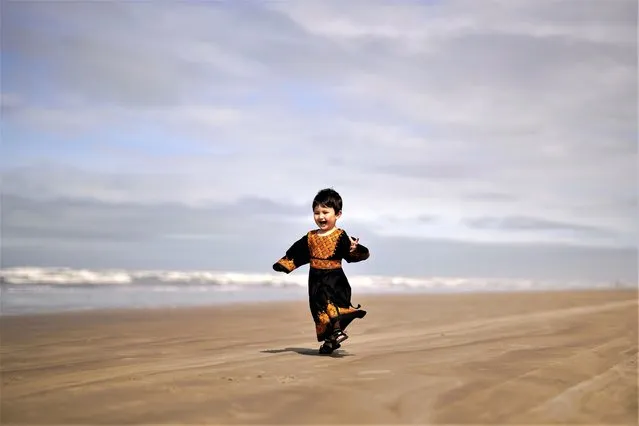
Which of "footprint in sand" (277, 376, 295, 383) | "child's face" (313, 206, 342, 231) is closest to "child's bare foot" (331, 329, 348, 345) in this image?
"child's face" (313, 206, 342, 231)

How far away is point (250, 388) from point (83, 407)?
1220mm

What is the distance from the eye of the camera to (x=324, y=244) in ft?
25.9

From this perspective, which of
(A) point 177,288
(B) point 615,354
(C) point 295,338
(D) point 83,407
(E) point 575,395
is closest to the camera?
(D) point 83,407

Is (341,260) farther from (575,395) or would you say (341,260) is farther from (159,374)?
(575,395)

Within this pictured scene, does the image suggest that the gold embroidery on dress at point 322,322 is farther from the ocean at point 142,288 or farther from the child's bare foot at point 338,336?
the ocean at point 142,288

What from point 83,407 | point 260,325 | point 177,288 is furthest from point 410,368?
point 177,288

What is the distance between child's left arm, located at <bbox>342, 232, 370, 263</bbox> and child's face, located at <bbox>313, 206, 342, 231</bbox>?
217 mm

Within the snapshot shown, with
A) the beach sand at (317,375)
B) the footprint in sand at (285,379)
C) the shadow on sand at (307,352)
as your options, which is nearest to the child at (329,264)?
the shadow on sand at (307,352)

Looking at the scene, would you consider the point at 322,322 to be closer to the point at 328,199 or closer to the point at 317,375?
the point at 328,199

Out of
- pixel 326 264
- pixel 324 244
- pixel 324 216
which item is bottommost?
pixel 326 264

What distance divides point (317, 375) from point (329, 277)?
193cm

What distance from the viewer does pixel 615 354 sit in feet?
24.8

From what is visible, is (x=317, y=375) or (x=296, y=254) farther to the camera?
(x=296, y=254)

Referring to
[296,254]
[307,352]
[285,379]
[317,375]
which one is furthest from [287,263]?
[285,379]
